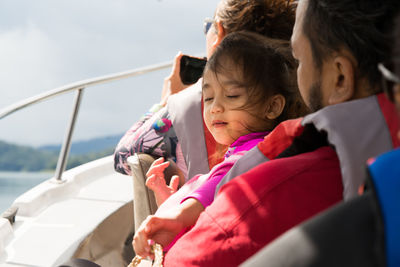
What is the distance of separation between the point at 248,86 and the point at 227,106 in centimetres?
7

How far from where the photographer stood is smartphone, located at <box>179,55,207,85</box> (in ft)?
5.58

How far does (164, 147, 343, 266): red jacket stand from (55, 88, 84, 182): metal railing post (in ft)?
5.51

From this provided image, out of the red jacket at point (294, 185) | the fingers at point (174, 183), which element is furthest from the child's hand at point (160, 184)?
the red jacket at point (294, 185)

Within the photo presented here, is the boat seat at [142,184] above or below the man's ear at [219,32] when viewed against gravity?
below

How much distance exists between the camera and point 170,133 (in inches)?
58.7

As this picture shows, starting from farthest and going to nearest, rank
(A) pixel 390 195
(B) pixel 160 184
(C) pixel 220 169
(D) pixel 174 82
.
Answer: (D) pixel 174 82 < (B) pixel 160 184 < (C) pixel 220 169 < (A) pixel 390 195

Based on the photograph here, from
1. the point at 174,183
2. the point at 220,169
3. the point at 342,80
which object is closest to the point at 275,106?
the point at 220,169

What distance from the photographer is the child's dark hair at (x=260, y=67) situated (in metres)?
1.13

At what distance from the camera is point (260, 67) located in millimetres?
1131

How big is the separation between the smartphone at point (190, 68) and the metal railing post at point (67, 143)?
69 centimetres

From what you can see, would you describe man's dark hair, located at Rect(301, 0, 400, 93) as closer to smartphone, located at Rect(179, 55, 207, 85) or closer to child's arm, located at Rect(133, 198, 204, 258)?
child's arm, located at Rect(133, 198, 204, 258)

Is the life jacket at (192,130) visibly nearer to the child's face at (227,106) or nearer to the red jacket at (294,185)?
the child's face at (227,106)

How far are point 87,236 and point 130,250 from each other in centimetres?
18

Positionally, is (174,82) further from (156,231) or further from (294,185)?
(294,185)
